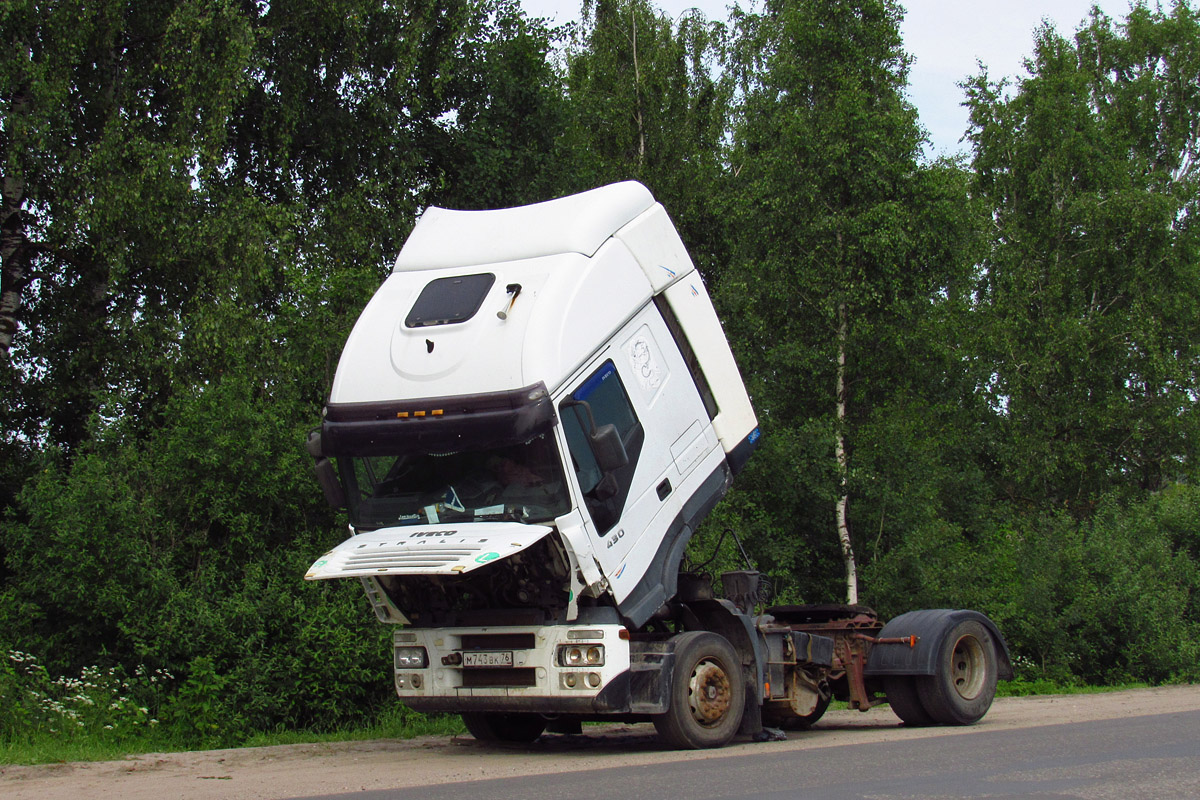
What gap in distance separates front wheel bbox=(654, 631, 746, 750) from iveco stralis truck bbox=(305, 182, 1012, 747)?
2cm

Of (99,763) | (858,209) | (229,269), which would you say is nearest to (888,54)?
(858,209)

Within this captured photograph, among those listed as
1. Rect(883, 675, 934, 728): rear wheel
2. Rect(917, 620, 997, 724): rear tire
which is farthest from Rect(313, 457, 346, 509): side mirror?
Rect(917, 620, 997, 724): rear tire

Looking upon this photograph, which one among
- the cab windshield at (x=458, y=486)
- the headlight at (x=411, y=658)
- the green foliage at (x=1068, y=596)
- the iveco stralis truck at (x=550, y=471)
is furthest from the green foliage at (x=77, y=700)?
the green foliage at (x=1068, y=596)

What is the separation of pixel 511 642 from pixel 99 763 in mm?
3324

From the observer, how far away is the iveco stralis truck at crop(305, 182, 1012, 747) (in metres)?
8.36

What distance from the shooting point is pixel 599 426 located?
8734mm

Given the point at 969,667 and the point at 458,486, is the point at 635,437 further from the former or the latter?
the point at 969,667

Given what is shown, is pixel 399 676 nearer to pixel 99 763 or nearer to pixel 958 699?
pixel 99 763

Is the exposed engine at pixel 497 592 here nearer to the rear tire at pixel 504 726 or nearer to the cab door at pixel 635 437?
the cab door at pixel 635 437

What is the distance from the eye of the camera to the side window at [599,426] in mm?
8453

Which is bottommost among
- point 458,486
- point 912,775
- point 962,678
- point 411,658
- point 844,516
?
point 912,775

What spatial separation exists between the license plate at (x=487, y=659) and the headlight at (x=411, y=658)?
1.32 feet

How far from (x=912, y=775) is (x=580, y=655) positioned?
256 centimetres

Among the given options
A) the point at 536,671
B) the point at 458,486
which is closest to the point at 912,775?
the point at 536,671
